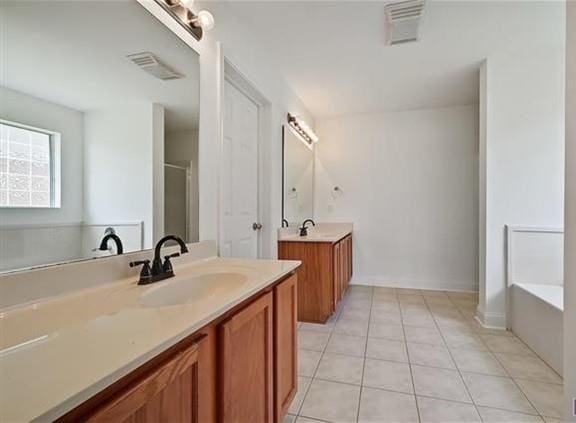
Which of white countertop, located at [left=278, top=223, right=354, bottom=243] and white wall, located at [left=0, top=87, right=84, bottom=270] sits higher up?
white wall, located at [left=0, top=87, right=84, bottom=270]

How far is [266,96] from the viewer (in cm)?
258

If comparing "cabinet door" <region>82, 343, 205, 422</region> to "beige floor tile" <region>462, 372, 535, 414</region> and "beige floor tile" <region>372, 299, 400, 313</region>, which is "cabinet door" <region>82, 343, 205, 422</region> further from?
"beige floor tile" <region>372, 299, 400, 313</region>

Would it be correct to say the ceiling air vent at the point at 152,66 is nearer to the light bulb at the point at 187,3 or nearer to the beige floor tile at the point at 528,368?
the light bulb at the point at 187,3

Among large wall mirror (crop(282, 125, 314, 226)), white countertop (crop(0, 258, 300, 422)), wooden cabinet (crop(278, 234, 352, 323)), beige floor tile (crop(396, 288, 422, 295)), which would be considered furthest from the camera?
beige floor tile (crop(396, 288, 422, 295))

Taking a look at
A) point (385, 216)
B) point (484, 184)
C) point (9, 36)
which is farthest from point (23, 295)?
point (385, 216)

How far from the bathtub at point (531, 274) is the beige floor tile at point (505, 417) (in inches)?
36.6

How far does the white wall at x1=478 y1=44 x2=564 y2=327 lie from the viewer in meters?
2.58

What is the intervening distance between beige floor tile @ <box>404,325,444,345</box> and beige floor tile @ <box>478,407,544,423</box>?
0.82 m

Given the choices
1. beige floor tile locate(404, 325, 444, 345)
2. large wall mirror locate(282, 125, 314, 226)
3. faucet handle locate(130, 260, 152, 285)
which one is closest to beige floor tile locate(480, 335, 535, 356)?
beige floor tile locate(404, 325, 444, 345)

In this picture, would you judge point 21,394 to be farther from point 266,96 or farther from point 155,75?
point 266,96

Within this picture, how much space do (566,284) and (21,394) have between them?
1.94 m

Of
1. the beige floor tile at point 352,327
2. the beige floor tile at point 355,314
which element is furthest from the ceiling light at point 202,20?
the beige floor tile at point 355,314

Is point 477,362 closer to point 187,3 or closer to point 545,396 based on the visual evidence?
point 545,396

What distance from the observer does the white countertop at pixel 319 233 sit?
287 centimetres
